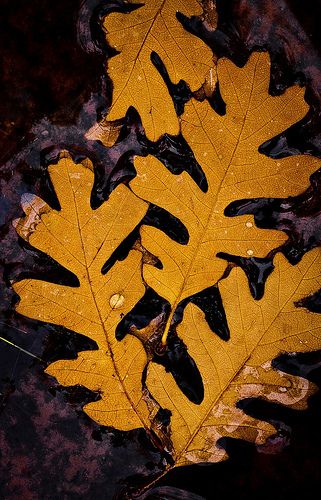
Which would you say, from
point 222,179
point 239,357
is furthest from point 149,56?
point 239,357

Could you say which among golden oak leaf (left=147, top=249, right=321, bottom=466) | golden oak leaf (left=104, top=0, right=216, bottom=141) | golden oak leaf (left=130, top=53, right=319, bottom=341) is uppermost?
golden oak leaf (left=104, top=0, right=216, bottom=141)

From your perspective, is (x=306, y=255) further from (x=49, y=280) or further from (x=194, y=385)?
(x=49, y=280)

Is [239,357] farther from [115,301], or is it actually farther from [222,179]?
[222,179]

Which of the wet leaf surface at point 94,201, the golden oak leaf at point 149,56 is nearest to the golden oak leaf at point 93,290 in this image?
the wet leaf surface at point 94,201

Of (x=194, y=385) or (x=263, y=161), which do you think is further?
(x=194, y=385)

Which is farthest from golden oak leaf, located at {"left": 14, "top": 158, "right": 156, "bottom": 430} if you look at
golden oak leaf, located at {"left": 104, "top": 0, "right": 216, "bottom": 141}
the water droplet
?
Answer: golden oak leaf, located at {"left": 104, "top": 0, "right": 216, "bottom": 141}

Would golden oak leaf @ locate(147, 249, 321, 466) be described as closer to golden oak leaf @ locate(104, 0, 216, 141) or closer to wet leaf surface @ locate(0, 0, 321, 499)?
wet leaf surface @ locate(0, 0, 321, 499)

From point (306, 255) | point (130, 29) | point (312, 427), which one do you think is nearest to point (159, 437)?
point (312, 427)
